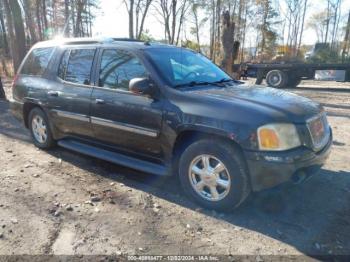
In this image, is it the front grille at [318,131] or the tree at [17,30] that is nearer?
the front grille at [318,131]

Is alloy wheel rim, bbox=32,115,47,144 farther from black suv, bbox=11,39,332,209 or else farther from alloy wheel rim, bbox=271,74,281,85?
alloy wheel rim, bbox=271,74,281,85

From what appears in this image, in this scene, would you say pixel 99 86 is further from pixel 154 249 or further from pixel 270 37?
pixel 270 37

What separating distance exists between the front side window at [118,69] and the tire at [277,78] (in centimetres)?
1376

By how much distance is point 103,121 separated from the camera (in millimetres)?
4629

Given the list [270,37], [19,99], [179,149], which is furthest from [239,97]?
[270,37]

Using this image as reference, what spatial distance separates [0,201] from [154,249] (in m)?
2.14

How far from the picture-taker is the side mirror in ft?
12.9

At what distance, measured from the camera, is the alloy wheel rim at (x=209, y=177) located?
12.0 ft

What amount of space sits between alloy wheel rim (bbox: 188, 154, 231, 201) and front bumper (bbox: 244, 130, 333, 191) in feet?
1.01

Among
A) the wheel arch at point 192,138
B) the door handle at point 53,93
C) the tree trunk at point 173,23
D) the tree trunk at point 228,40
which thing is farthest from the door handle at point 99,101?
the tree trunk at point 173,23

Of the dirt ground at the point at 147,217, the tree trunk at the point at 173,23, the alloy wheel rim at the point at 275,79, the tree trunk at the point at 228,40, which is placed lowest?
the dirt ground at the point at 147,217

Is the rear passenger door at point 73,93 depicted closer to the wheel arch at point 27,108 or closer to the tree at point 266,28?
the wheel arch at point 27,108

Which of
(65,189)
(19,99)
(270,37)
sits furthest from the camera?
(270,37)

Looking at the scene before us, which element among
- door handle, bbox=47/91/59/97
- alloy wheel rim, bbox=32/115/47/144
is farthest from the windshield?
Answer: alloy wheel rim, bbox=32/115/47/144
